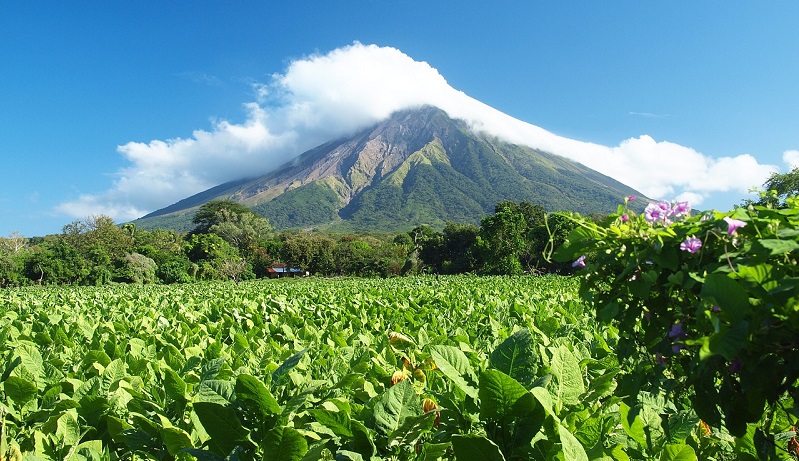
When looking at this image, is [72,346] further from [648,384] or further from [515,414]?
[648,384]

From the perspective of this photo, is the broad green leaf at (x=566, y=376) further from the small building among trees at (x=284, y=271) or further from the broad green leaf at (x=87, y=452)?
the small building among trees at (x=284, y=271)

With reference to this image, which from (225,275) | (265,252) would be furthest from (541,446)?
(265,252)

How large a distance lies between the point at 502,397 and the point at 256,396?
82cm

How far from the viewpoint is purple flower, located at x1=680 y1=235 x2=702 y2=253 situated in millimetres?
1213

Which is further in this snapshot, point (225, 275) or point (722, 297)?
point (225, 275)

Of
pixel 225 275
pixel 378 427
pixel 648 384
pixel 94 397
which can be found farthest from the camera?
pixel 225 275

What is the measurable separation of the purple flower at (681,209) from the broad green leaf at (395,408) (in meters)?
1.05

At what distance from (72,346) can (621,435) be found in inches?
154

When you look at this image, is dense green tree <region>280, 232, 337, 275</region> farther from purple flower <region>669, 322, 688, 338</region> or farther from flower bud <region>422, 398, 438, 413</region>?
purple flower <region>669, 322, 688, 338</region>

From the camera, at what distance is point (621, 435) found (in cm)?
191

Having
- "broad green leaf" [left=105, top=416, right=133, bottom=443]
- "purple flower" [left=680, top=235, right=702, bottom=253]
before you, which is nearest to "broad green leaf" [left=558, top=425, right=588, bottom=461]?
"purple flower" [left=680, top=235, right=702, bottom=253]

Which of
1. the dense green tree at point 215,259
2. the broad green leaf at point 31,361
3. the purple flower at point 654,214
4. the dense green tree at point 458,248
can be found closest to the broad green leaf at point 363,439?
the purple flower at point 654,214

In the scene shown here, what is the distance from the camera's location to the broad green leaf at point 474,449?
1.49 meters

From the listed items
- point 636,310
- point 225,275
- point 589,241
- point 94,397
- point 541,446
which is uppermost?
point 589,241
